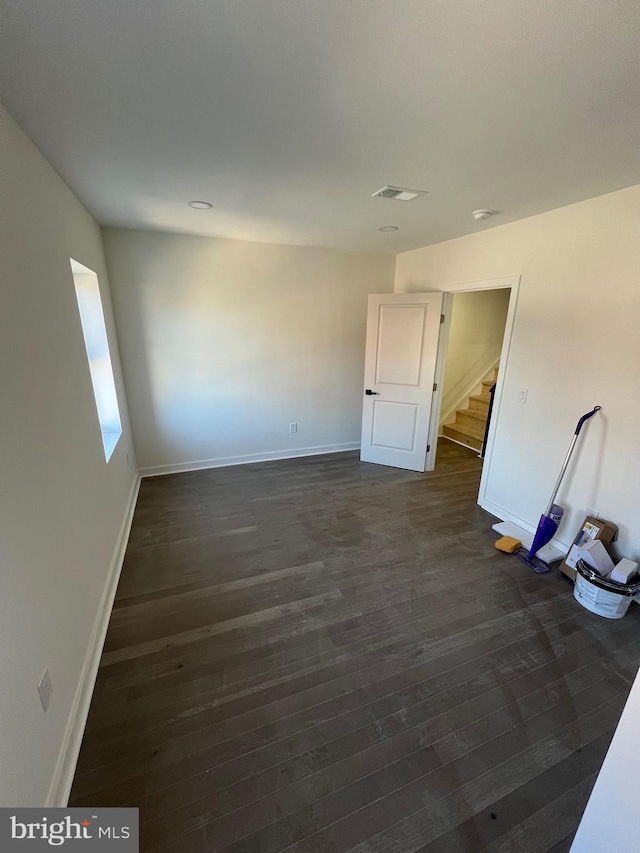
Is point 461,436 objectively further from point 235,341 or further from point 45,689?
point 45,689

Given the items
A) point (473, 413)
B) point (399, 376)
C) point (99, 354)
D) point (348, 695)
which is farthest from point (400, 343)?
point (348, 695)

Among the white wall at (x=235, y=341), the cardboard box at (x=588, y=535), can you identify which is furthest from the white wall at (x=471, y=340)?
the cardboard box at (x=588, y=535)

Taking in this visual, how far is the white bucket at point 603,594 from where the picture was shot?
6.81ft

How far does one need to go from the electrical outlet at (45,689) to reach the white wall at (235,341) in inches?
114

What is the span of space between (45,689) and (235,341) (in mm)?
3345

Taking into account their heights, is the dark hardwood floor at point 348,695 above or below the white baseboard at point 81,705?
below

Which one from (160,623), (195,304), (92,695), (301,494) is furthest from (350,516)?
(195,304)

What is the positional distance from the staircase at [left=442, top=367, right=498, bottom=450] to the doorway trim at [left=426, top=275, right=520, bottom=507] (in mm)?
1160

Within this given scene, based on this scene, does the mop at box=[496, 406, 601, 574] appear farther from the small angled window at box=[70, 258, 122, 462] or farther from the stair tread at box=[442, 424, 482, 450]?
the small angled window at box=[70, 258, 122, 462]

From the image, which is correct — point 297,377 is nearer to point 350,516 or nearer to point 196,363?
point 196,363

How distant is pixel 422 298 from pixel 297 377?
169 cm

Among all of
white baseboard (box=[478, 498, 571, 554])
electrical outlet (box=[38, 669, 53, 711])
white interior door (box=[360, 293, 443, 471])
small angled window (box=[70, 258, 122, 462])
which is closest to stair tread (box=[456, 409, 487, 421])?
white interior door (box=[360, 293, 443, 471])

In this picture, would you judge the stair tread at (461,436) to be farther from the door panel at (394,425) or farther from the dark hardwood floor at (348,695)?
the dark hardwood floor at (348,695)

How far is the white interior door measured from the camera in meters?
3.90
